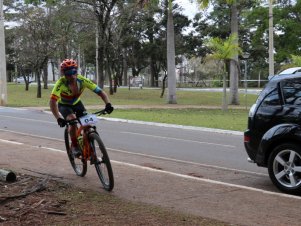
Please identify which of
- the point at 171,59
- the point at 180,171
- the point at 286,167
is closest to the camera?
the point at 286,167

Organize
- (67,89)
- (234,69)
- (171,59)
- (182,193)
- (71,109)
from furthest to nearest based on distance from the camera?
(171,59) → (234,69) → (71,109) → (67,89) → (182,193)

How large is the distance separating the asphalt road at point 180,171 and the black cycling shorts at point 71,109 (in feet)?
3.29

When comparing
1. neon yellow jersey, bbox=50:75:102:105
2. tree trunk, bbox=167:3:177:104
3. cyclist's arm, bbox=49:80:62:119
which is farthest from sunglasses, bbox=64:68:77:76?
tree trunk, bbox=167:3:177:104

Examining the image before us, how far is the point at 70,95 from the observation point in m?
7.68

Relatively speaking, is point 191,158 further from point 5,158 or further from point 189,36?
point 189,36

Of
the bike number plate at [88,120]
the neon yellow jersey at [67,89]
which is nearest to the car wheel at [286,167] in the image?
the bike number plate at [88,120]

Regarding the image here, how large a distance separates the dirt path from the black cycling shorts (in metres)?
1.00

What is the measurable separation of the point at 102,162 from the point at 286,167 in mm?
2563

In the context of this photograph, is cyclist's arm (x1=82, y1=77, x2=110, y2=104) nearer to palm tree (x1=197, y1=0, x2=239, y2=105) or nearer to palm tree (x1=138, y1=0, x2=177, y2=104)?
palm tree (x1=197, y1=0, x2=239, y2=105)

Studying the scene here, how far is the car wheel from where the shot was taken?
7.07 m

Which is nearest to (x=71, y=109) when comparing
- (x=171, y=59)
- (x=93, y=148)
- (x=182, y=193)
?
(x=93, y=148)

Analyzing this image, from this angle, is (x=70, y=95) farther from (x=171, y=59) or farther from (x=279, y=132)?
(x=171, y=59)

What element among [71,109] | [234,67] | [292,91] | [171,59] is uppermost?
[171,59]

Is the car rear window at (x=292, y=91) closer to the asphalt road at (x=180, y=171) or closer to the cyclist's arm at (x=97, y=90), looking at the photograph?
the asphalt road at (x=180, y=171)
